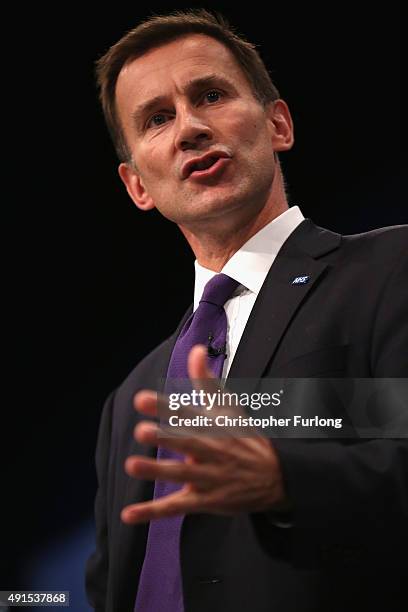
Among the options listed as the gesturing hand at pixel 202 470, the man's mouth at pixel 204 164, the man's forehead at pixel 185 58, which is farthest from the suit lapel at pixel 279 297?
the man's forehead at pixel 185 58

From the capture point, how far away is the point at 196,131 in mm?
1812

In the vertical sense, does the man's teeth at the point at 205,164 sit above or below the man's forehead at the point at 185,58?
below

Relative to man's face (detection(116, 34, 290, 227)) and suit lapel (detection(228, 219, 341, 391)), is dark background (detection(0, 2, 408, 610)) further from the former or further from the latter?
suit lapel (detection(228, 219, 341, 391))

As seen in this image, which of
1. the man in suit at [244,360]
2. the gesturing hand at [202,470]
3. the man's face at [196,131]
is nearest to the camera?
the gesturing hand at [202,470]

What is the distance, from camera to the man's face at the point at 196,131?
1806mm

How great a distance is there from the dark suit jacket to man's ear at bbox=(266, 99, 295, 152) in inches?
15.1

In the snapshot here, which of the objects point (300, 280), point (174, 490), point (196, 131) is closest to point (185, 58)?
point (196, 131)

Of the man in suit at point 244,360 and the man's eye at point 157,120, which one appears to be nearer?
the man in suit at point 244,360

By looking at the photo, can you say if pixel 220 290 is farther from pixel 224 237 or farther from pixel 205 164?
pixel 205 164

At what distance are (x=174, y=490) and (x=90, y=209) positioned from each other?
1363 mm

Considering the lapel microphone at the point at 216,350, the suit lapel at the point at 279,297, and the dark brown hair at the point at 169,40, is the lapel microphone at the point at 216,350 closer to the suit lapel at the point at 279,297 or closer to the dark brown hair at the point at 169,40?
the suit lapel at the point at 279,297

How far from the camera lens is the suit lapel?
1.48 meters

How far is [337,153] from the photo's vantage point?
248 centimetres

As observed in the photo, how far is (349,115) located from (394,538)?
5.31 ft
